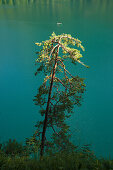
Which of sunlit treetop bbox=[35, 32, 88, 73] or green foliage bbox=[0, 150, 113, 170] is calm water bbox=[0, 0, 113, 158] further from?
green foliage bbox=[0, 150, 113, 170]

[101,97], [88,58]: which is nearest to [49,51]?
[101,97]

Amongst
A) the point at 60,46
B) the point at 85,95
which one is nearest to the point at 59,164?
the point at 60,46

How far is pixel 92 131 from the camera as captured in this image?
10430mm

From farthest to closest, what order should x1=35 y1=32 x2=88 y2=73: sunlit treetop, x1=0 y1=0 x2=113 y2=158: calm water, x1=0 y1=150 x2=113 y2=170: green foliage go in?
x1=0 y1=0 x2=113 y2=158: calm water
x1=35 y1=32 x2=88 y2=73: sunlit treetop
x1=0 y1=150 x2=113 y2=170: green foliage

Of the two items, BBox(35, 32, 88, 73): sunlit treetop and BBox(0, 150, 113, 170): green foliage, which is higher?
BBox(35, 32, 88, 73): sunlit treetop

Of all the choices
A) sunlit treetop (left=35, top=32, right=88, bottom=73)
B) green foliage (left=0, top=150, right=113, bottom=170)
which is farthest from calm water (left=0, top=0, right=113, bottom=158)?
green foliage (left=0, top=150, right=113, bottom=170)

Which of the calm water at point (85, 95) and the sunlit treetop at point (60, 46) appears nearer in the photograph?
the sunlit treetop at point (60, 46)

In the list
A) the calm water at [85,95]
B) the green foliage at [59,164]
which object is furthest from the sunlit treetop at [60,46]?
the calm water at [85,95]

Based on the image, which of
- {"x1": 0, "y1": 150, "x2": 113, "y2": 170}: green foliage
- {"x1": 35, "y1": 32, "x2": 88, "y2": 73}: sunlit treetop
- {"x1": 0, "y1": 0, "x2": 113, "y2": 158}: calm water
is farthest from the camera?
→ {"x1": 0, "y1": 0, "x2": 113, "y2": 158}: calm water

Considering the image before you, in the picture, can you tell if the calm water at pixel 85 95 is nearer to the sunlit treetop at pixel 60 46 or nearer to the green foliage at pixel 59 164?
the sunlit treetop at pixel 60 46

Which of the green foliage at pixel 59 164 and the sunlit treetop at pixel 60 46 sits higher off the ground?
the sunlit treetop at pixel 60 46

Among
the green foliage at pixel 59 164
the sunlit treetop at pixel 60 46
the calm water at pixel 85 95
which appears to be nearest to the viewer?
the green foliage at pixel 59 164

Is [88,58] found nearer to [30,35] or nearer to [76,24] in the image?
[30,35]

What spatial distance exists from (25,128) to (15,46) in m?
16.1
